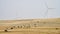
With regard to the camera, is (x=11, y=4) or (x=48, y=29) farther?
(x=11, y=4)

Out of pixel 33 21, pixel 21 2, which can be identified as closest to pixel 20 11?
pixel 21 2

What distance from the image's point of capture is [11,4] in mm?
1498

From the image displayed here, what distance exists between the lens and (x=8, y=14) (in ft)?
5.01

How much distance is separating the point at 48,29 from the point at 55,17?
0.31 metres

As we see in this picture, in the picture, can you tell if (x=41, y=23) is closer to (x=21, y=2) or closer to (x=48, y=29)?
(x=48, y=29)

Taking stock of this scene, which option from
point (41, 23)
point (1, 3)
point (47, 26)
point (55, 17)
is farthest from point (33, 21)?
point (1, 3)

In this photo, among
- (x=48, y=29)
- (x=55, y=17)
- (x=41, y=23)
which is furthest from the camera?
(x=55, y=17)

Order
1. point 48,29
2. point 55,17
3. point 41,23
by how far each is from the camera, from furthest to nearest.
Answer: point 55,17 < point 41,23 < point 48,29

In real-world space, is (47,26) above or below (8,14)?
below

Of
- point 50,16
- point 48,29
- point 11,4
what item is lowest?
point 48,29

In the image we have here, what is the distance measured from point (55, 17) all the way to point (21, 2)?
0.53 metres

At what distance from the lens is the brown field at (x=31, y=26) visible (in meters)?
1.25

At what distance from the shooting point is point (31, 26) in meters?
1.35

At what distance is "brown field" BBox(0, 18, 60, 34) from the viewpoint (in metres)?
1.25
